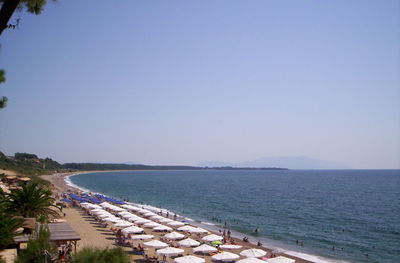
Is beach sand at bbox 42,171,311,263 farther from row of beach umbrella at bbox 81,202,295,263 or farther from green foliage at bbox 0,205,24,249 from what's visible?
green foliage at bbox 0,205,24,249

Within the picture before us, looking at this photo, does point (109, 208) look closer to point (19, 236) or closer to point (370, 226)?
point (19, 236)

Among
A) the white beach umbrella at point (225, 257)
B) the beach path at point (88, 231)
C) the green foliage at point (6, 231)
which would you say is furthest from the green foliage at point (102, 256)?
the white beach umbrella at point (225, 257)

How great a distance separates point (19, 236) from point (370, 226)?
36.8 meters

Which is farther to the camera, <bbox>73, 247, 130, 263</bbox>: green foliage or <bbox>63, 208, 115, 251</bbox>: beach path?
<bbox>63, 208, 115, 251</bbox>: beach path

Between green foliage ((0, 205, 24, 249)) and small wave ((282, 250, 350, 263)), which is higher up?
green foliage ((0, 205, 24, 249))

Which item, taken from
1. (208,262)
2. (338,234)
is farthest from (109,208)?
(338,234)

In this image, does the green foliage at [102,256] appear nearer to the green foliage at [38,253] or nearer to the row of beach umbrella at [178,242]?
the green foliage at [38,253]

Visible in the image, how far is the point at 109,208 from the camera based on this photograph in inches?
1441

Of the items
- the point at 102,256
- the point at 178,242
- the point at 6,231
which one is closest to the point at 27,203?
the point at 6,231

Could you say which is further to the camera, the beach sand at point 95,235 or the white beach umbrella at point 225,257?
the beach sand at point 95,235

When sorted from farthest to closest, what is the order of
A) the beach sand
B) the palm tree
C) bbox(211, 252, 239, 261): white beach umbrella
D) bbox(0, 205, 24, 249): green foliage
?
the beach sand < the palm tree < bbox(211, 252, 239, 261): white beach umbrella < bbox(0, 205, 24, 249): green foliage

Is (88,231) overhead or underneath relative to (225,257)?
underneath

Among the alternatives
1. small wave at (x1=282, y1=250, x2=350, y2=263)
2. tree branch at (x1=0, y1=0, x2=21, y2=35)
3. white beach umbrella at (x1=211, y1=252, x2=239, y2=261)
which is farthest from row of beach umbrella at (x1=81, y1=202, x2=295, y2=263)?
tree branch at (x1=0, y1=0, x2=21, y2=35)

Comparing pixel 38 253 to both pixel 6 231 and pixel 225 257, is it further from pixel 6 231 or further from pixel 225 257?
pixel 225 257
